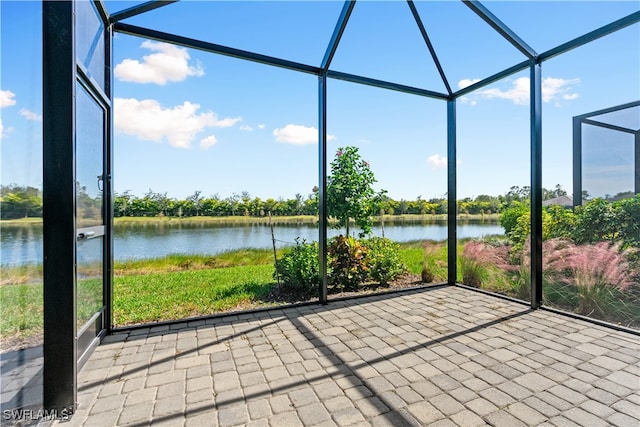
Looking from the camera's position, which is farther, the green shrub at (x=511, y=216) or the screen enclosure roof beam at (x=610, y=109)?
the green shrub at (x=511, y=216)

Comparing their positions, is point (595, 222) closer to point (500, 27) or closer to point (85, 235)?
point (500, 27)

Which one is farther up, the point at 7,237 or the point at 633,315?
the point at 7,237

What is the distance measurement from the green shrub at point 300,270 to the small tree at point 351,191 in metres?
0.65

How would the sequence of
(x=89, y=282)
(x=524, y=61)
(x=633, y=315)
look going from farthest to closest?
(x=524, y=61) → (x=633, y=315) → (x=89, y=282)

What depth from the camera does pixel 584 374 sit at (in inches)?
78.2

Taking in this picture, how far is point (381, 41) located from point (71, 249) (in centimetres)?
379

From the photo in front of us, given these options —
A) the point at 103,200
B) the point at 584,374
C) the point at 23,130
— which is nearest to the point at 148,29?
the point at 103,200

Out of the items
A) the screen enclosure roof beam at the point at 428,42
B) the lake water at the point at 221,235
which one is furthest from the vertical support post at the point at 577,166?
the screen enclosure roof beam at the point at 428,42

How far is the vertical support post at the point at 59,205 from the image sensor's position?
1.54m

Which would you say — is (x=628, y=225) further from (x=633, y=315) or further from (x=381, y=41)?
(x=381, y=41)

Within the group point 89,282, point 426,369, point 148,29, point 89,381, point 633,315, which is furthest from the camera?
point 633,315

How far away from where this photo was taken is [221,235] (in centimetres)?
638

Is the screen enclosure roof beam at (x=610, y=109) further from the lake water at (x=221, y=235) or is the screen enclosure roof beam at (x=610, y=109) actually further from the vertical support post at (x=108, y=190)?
the vertical support post at (x=108, y=190)

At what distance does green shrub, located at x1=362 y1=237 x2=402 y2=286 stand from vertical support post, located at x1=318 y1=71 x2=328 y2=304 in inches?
39.8
